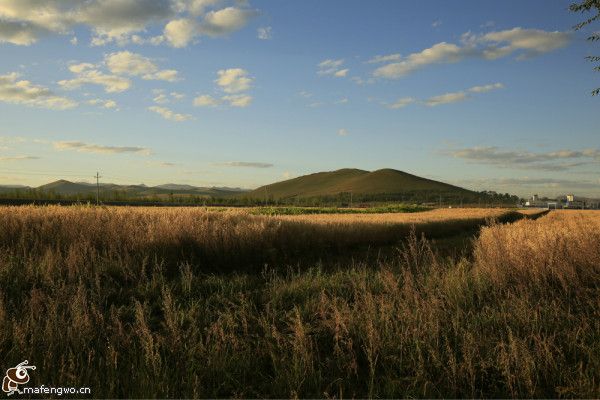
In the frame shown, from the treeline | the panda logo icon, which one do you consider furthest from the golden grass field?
the treeline

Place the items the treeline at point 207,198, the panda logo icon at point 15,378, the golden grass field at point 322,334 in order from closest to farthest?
the panda logo icon at point 15,378, the golden grass field at point 322,334, the treeline at point 207,198

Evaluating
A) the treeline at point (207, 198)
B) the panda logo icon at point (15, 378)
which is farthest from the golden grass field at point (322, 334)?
the treeline at point (207, 198)

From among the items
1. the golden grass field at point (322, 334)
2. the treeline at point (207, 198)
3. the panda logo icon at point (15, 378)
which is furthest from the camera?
the treeline at point (207, 198)

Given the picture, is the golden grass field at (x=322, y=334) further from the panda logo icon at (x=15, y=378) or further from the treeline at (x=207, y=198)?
the treeline at (x=207, y=198)

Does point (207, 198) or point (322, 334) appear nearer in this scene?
point (322, 334)

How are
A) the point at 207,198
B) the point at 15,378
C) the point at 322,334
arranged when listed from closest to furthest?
1. the point at 15,378
2. the point at 322,334
3. the point at 207,198

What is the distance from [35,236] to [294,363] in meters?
11.1

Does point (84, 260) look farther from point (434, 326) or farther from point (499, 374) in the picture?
point (499, 374)

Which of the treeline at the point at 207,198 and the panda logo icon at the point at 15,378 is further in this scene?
the treeline at the point at 207,198

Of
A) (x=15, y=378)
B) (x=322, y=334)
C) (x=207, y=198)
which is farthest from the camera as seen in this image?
(x=207, y=198)

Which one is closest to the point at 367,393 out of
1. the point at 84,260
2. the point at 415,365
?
the point at 415,365

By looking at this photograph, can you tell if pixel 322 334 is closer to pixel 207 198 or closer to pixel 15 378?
pixel 15 378

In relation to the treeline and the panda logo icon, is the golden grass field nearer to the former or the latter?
the panda logo icon

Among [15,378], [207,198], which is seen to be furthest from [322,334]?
[207,198]
